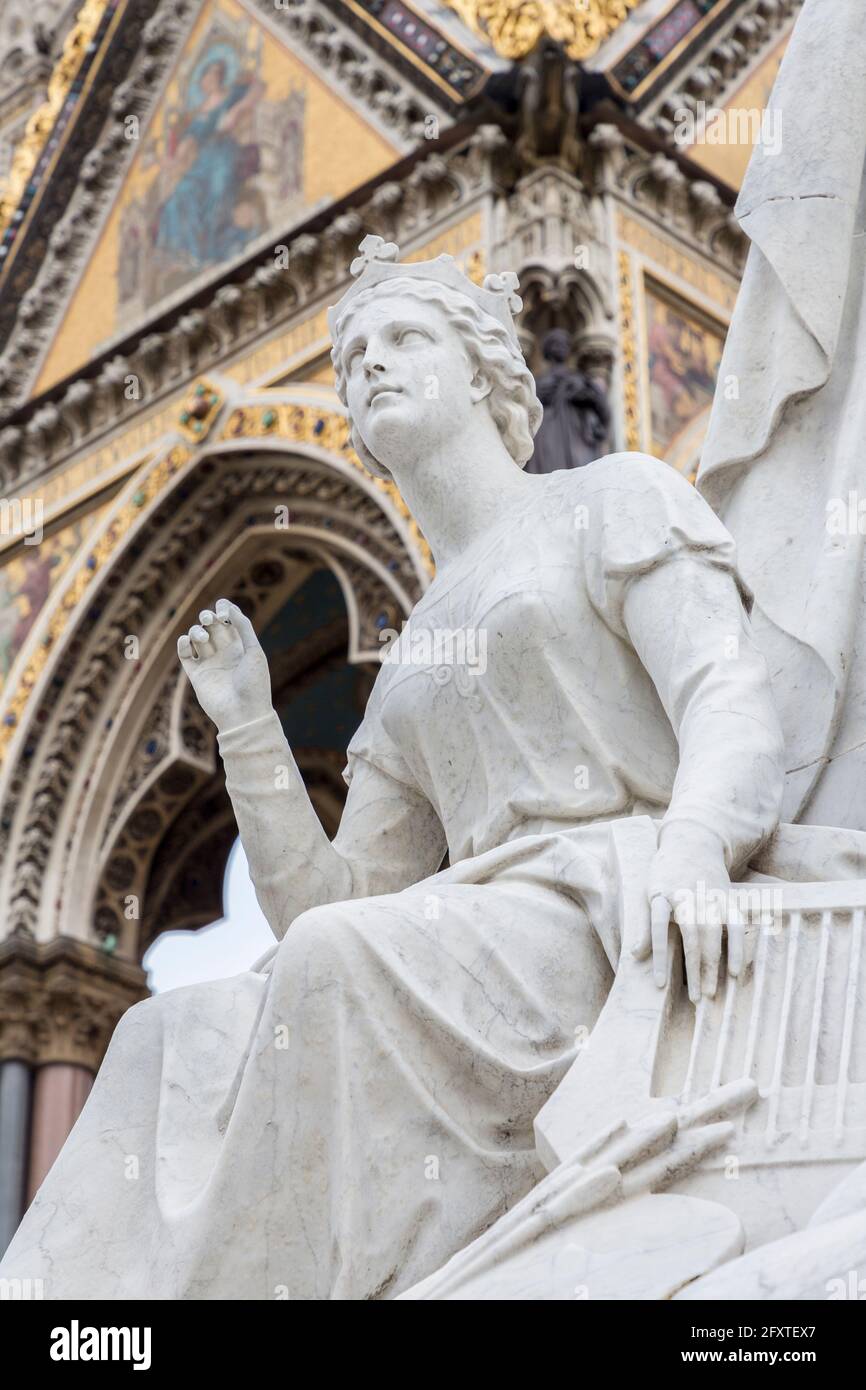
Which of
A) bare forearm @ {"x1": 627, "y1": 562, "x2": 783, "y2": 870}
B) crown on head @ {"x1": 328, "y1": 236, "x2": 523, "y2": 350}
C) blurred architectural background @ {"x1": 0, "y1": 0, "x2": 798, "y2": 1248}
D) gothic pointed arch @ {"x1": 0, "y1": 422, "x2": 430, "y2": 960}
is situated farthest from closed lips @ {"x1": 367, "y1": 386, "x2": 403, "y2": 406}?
gothic pointed arch @ {"x1": 0, "y1": 422, "x2": 430, "y2": 960}

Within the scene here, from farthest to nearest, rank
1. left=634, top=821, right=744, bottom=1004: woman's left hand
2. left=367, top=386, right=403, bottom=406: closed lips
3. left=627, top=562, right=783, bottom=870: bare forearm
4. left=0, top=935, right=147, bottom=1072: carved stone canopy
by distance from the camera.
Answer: left=0, top=935, right=147, bottom=1072: carved stone canopy → left=367, top=386, right=403, bottom=406: closed lips → left=627, top=562, right=783, bottom=870: bare forearm → left=634, top=821, right=744, bottom=1004: woman's left hand

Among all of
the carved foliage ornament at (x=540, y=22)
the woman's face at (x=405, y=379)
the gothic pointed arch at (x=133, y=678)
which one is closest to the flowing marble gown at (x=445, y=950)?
the woman's face at (x=405, y=379)

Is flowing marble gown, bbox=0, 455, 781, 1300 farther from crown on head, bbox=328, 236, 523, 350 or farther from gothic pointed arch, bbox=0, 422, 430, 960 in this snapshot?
gothic pointed arch, bbox=0, 422, 430, 960

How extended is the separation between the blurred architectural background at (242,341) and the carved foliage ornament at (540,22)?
18 millimetres

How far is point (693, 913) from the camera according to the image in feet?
7.22

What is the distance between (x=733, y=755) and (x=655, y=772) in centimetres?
20

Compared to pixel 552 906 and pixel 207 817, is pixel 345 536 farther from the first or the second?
pixel 552 906

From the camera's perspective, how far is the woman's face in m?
2.78

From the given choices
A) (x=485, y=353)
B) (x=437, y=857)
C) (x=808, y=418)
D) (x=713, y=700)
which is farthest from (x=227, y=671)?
(x=808, y=418)

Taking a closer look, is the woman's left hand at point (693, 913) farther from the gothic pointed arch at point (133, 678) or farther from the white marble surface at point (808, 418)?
the gothic pointed arch at point (133, 678)

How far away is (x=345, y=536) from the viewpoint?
11.3 m

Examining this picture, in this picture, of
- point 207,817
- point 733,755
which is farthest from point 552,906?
point 207,817

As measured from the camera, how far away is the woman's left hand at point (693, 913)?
86.3 inches

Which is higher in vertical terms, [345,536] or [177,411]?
[177,411]
